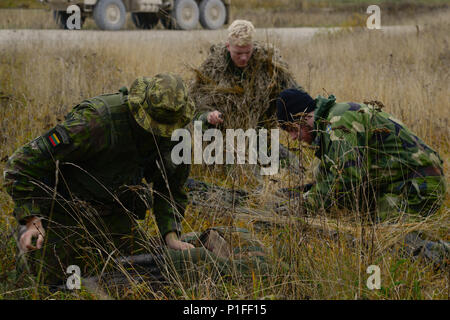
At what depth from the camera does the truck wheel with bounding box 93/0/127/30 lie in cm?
1352

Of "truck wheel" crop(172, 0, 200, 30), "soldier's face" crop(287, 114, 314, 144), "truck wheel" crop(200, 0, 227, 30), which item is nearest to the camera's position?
"soldier's face" crop(287, 114, 314, 144)

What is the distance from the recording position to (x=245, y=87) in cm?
492

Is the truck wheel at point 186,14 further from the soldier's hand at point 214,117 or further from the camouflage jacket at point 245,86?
the soldier's hand at point 214,117

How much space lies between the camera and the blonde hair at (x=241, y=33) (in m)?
4.64

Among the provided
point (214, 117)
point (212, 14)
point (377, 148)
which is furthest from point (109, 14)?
point (377, 148)

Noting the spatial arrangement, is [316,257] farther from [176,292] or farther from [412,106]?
[412,106]

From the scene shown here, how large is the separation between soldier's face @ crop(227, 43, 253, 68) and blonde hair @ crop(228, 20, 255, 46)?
0.18 ft

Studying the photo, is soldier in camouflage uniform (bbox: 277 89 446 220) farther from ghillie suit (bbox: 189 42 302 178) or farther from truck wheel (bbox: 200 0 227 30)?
truck wheel (bbox: 200 0 227 30)

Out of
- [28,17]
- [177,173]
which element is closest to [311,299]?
[177,173]

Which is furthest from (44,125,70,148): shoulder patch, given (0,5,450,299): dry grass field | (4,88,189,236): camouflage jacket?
(0,5,450,299): dry grass field

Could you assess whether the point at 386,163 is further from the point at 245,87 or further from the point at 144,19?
the point at 144,19

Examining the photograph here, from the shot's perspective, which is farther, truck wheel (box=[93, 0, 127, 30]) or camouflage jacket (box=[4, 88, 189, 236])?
truck wheel (box=[93, 0, 127, 30])

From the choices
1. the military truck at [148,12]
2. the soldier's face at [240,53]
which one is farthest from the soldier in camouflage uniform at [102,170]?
the military truck at [148,12]

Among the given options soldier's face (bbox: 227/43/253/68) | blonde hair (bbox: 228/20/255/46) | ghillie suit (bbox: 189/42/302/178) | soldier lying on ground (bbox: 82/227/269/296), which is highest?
blonde hair (bbox: 228/20/255/46)
